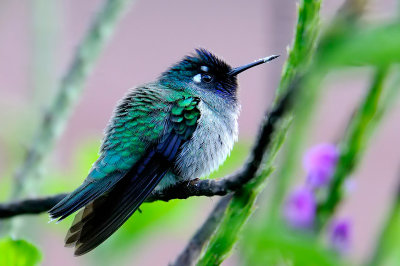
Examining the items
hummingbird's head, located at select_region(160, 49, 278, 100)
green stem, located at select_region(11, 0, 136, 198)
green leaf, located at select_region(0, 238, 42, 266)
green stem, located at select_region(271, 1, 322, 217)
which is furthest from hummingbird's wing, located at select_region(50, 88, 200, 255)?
green stem, located at select_region(271, 1, 322, 217)

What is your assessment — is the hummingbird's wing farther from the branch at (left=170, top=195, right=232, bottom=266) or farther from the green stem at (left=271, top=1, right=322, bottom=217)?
the green stem at (left=271, top=1, right=322, bottom=217)

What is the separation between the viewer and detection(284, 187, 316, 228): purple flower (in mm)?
912

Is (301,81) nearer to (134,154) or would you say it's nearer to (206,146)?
(134,154)

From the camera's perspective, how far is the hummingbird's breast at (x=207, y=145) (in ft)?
7.74

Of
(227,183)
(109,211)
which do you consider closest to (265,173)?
(227,183)

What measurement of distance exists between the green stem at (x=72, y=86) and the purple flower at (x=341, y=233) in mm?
964

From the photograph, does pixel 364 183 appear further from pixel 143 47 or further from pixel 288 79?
pixel 288 79

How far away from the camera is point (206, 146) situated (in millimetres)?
2475

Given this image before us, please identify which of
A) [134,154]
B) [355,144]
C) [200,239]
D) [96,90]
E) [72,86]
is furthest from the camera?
[96,90]

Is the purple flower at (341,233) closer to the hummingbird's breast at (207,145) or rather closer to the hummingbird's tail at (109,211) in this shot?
the hummingbird's tail at (109,211)

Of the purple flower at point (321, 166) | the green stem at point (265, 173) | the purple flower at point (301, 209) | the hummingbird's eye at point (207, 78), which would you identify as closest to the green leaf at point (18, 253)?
the green stem at point (265, 173)

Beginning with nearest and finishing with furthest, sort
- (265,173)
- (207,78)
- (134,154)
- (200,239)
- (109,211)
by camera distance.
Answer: (265,173)
(200,239)
(109,211)
(134,154)
(207,78)

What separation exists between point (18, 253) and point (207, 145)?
163 centimetres

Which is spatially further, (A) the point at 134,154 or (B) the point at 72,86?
(A) the point at 134,154
